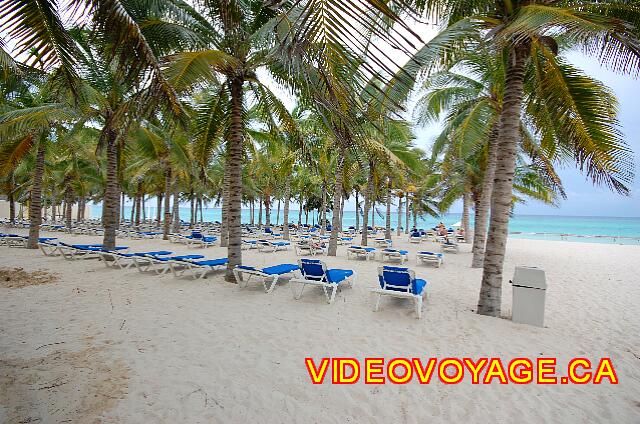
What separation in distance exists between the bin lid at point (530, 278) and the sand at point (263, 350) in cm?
72

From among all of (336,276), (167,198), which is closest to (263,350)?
(336,276)

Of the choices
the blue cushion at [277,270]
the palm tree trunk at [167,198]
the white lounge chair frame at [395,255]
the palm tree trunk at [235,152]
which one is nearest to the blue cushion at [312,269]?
the blue cushion at [277,270]

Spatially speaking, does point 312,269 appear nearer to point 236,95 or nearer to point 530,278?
point 530,278

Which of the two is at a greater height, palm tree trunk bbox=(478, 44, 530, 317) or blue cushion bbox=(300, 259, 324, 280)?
palm tree trunk bbox=(478, 44, 530, 317)

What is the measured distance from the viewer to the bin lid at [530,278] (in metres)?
5.59

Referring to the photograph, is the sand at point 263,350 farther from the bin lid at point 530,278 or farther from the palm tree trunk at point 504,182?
the bin lid at point 530,278

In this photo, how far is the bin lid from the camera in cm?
559

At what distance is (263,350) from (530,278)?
460 centimetres

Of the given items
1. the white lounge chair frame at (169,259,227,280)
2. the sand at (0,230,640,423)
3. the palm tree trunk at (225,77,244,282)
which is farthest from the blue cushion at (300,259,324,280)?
the white lounge chair frame at (169,259,227,280)

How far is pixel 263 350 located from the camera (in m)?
4.48

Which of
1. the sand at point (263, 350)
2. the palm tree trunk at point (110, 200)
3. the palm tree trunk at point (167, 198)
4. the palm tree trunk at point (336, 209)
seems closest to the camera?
the sand at point (263, 350)

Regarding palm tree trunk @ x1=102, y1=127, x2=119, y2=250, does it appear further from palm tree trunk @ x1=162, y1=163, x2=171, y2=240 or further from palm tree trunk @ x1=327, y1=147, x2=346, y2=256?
palm tree trunk @ x1=327, y1=147, x2=346, y2=256

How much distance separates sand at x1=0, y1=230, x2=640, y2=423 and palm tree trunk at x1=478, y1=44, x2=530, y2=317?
0.56 metres

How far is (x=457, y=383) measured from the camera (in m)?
3.79
